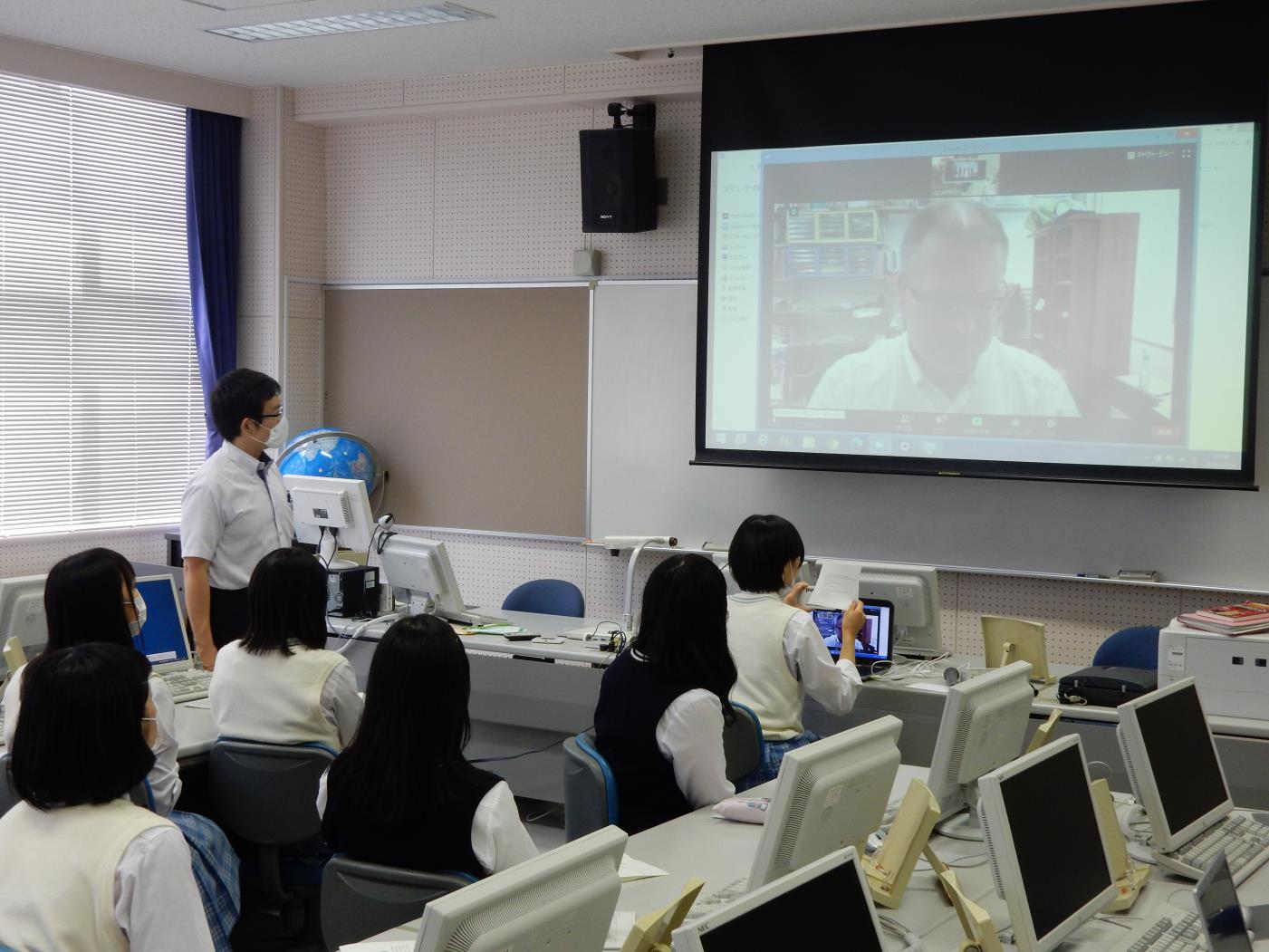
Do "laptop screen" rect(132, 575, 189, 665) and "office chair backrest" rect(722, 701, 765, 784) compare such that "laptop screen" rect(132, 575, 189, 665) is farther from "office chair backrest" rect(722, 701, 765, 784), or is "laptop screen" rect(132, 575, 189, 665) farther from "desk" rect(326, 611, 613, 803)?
"office chair backrest" rect(722, 701, 765, 784)

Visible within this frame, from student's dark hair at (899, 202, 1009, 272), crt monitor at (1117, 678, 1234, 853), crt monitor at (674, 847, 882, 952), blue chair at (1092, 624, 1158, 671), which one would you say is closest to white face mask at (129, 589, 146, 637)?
crt monitor at (674, 847, 882, 952)

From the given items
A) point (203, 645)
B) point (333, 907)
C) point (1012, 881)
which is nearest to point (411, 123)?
point (203, 645)

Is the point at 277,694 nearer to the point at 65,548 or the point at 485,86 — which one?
the point at 65,548

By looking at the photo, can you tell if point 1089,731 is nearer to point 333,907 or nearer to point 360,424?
point 333,907

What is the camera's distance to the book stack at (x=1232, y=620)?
3854mm

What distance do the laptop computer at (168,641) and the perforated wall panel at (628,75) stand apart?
10.8 feet

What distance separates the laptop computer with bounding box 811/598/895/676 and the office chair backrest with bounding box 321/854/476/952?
232 cm

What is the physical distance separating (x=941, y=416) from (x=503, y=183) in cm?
261

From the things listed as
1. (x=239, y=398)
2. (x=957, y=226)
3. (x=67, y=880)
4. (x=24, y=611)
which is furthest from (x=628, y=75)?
(x=67, y=880)

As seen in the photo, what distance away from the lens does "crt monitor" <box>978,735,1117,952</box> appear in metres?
2.06

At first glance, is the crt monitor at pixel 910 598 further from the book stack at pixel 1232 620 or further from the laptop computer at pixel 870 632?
the book stack at pixel 1232 620

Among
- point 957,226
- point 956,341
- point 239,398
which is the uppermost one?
point 957,226

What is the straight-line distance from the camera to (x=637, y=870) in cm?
255

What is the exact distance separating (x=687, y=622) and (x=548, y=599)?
8.81 feet
